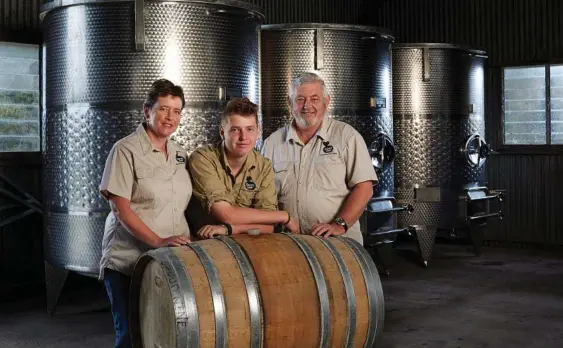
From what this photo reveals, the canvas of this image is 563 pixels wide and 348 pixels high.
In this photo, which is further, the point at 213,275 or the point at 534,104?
the point at 534,104

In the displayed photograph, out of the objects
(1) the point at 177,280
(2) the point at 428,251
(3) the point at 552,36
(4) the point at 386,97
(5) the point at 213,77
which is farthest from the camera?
(3) the point at 552,36

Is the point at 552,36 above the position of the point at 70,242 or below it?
above

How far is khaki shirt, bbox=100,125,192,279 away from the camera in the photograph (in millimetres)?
3100

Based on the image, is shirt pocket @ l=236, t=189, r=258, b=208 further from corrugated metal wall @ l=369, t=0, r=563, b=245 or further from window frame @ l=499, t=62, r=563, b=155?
window frame @ l=499, t=62, r=563, b=155

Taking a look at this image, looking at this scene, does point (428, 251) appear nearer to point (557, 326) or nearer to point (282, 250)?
point (557, 326)

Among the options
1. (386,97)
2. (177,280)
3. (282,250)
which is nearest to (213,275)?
(177,280)

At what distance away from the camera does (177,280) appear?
2705mm

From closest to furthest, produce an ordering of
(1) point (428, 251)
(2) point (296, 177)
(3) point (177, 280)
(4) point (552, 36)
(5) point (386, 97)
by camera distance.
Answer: (3) point (177, 280), (2) point (296, 177), (5) point (386, 97), (1) point (428, 251), (4) point (552, 36)

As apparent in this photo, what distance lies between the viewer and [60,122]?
4.98 meters

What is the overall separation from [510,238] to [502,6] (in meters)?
2.90

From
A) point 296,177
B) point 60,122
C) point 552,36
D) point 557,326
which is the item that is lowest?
point 557,326

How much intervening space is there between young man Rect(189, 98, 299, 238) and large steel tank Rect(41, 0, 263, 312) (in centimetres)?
157

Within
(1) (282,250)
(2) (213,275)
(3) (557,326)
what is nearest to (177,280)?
(2) (213,275)

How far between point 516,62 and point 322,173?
20.4ft
